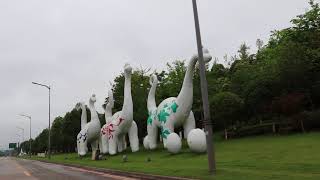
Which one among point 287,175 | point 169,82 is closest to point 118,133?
point 169,82

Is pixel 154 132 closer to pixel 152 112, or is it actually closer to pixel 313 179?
pixel 152 112

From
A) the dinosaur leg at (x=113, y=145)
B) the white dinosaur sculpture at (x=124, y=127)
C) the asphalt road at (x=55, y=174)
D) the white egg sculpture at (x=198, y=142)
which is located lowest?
the asphalt road at (x=55, y=174)

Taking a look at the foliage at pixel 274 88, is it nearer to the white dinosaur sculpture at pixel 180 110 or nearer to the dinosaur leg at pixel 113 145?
the white dinosaur sculpture at pixel 180 110

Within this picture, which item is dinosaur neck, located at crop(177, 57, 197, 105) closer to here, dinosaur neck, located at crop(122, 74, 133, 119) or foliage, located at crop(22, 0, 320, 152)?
foliage, located at crop(22, 0, 320, 152)

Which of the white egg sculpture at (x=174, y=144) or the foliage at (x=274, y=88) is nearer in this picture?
the white egg sculpture at (x=174, y=144)

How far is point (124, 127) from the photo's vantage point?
46.3 meters

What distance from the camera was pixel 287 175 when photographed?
55.0ft

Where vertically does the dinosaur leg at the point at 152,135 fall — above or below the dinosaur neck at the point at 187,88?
below

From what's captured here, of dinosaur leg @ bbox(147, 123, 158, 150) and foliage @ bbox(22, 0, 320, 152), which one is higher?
foliage @ bbox(22, 0, 320, 152)

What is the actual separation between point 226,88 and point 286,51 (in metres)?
16.6

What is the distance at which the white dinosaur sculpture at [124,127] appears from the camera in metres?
45.2

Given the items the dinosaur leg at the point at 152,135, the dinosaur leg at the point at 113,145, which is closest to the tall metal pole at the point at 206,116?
the dinosaur leg at the point at 152,135

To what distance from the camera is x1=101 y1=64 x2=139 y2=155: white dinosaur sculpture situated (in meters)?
45.2

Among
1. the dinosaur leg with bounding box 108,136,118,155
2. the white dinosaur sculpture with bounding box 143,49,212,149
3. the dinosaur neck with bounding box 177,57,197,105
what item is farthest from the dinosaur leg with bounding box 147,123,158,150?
the dinosaur neck with bounding box 177,57,197,105
